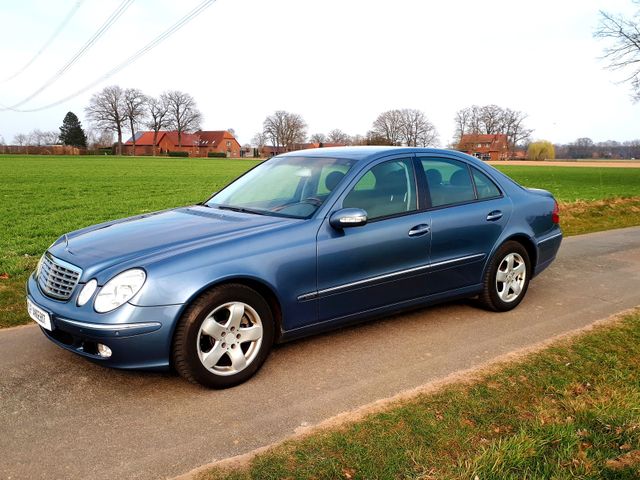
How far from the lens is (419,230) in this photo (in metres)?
4.66

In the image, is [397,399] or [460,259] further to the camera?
[460,259]

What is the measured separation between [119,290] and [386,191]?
7.30 feet

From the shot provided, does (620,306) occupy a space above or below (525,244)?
below

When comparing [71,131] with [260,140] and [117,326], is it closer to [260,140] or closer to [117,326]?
[260,140]

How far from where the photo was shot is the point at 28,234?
11102 millimetres

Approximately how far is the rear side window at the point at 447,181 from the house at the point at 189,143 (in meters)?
110

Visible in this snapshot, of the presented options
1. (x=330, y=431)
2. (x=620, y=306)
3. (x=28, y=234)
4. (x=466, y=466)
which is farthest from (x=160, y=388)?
(x=28, y=234)

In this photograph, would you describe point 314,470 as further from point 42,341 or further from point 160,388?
point 42,341

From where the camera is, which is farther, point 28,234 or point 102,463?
point 28,234

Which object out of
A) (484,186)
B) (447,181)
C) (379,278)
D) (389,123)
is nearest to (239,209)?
(379,278)

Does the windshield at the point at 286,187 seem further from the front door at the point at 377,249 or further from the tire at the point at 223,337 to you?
the tire at the point at 223,337

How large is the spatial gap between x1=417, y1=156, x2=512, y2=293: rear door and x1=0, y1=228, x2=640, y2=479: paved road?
1.60ft

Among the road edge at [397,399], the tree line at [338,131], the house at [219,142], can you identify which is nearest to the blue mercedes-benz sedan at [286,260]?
the road edge at [397,399]

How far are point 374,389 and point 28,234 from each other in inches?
375
